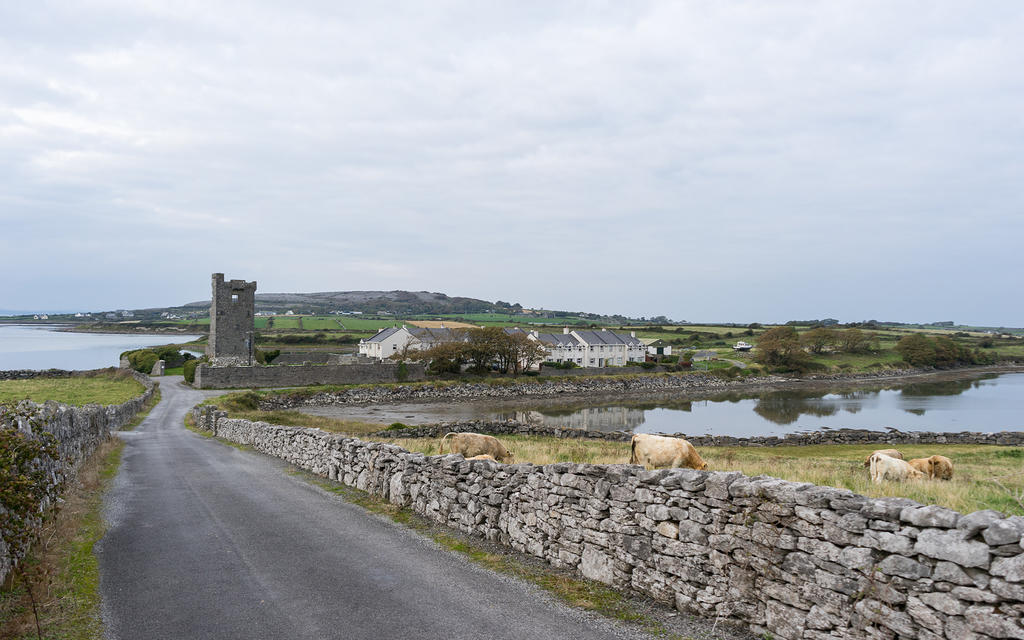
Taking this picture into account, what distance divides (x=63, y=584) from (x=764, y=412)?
2462 inches

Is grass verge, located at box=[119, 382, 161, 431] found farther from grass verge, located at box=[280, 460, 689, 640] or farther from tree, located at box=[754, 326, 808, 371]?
tree, located at box=[754, 326, 808, 371]

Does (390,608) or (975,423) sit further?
(975,423)

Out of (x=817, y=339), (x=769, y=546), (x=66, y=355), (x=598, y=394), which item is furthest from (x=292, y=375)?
(x=817, y=339)

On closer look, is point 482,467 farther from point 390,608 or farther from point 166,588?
point 166,588

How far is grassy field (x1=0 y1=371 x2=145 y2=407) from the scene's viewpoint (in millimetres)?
39250

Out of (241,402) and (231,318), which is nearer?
(241,402)

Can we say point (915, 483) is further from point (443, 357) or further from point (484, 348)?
point (484, 348)

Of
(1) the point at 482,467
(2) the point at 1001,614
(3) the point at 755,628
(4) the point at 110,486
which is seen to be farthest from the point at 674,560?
(4) the point at 110,486

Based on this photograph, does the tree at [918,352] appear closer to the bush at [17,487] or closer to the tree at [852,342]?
the tree at [852,342]

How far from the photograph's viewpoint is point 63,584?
26.6 feet

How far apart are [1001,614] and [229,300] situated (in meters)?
78.0

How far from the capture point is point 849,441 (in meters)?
38.9

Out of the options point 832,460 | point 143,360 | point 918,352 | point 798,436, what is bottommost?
point 798,436

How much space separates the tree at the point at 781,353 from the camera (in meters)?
106
